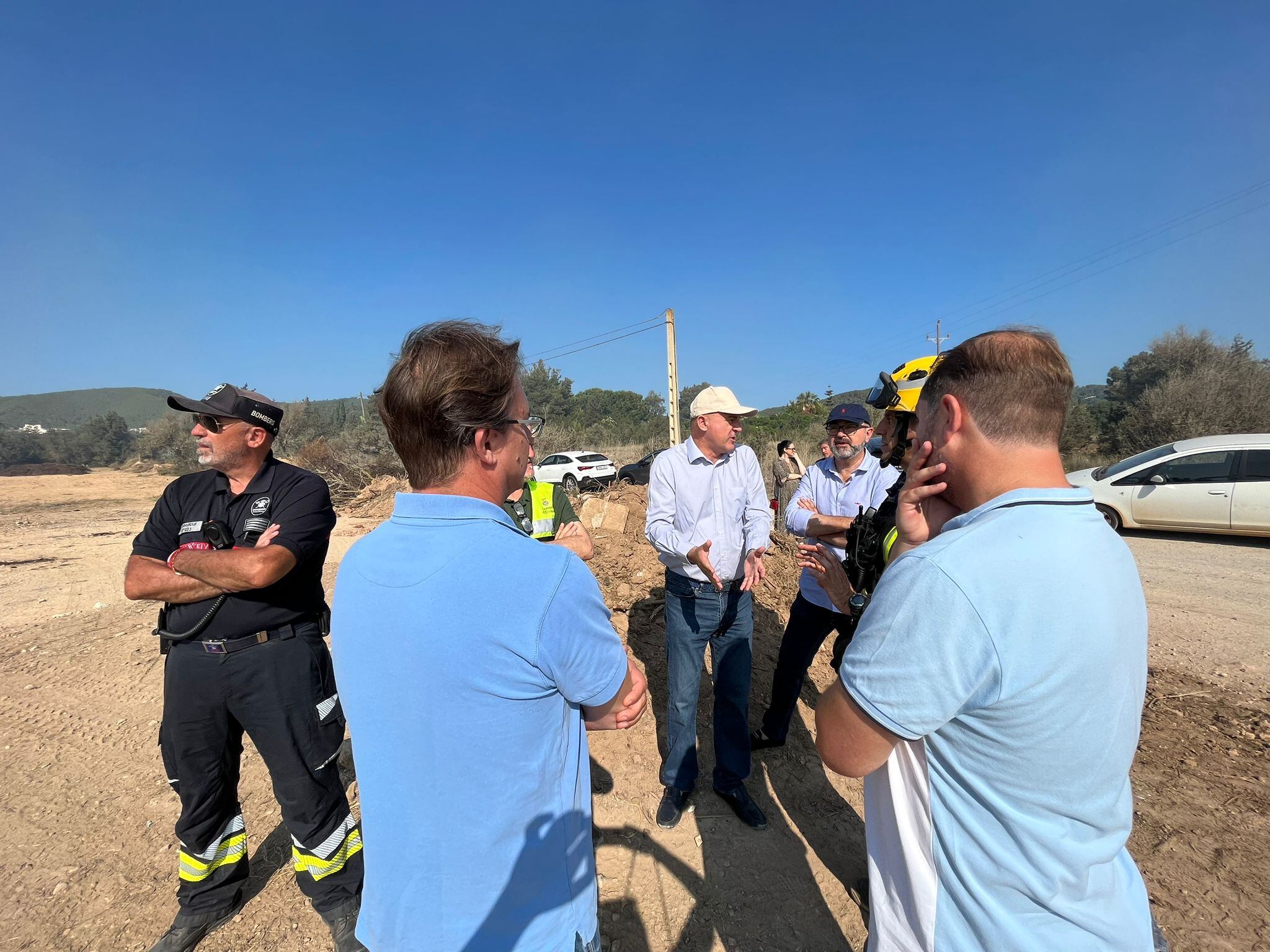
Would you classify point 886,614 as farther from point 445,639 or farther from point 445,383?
point 445,383

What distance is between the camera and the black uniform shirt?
7.40 feet

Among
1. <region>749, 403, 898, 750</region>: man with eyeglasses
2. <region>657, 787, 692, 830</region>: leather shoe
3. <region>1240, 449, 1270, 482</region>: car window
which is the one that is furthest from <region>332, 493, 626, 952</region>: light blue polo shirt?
<region>1240, 449, 1270, 482</region>: car window

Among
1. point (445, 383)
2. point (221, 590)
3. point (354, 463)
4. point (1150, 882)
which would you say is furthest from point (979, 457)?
point (354, 463)

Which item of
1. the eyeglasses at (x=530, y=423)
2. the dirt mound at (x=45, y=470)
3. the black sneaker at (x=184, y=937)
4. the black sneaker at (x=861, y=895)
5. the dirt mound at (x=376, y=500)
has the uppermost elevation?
the eyeglasses at (x=530, y=423)

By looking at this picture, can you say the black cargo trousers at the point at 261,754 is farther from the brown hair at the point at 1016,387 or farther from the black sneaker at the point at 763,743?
the brown hair at the point at 1016,387

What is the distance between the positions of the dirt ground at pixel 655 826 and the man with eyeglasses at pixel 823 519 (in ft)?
1.17

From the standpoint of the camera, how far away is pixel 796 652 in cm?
327

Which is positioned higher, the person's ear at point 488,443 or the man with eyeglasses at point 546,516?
the person's ear at point 488,443

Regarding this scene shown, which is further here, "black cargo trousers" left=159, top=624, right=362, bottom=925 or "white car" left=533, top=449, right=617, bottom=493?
"white car" left=533, top=449, right=617, bottom=493

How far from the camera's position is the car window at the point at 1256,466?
26.7 feet

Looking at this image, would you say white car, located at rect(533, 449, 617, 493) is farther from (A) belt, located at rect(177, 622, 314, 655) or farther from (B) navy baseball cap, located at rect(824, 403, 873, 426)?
(A) belt, located at rect(177, 622, 314, 655)

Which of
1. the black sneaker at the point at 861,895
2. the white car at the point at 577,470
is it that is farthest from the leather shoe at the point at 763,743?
the white car at the point at 577,470

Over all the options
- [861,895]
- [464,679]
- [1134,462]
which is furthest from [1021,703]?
[1134,462]

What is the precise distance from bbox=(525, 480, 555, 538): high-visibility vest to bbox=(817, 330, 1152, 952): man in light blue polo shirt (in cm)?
197
